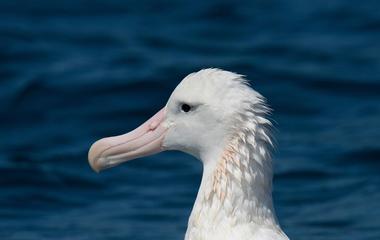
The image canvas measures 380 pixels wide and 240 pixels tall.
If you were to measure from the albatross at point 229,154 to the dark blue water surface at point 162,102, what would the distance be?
15.0 ft

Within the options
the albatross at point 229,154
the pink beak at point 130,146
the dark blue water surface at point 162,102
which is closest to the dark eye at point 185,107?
the albatross at point 229,154

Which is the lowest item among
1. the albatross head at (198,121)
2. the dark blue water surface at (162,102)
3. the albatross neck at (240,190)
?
the albatross neck at (240,190)

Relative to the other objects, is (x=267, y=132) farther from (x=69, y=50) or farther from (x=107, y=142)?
(x=69, y=50)

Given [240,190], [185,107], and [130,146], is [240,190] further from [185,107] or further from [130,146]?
[130,146]

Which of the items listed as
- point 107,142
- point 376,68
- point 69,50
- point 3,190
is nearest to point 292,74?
point 376,68

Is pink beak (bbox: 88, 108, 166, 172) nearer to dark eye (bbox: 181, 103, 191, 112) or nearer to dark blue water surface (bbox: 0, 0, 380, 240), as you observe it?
dark eye (bbox: 181, 103, 191, 112)

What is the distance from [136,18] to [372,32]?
368 centimetres

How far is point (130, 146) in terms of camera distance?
29.7 ft

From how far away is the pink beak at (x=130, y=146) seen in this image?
355 inches

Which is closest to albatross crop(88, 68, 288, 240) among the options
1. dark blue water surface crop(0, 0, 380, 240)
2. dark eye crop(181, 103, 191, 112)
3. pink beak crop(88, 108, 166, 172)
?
dark eye crop(181, 103, 191, 112)

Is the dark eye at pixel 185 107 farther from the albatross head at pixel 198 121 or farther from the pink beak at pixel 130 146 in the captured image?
the pink beak at pixel 130 146

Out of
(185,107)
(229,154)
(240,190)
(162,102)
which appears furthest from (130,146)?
(162,102)

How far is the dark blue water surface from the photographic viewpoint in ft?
46.1

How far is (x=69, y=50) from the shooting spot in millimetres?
19281
